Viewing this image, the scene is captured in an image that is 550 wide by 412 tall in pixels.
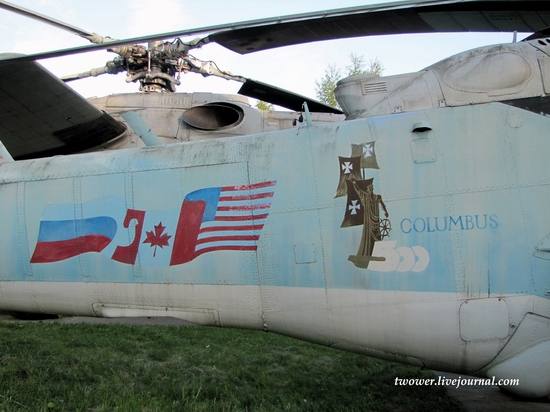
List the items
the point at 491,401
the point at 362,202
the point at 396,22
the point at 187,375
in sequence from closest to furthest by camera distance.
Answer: the point at 362,202
the point at 396,22
the point at 491,401
the point at 187,375

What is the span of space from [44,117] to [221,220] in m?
4.69

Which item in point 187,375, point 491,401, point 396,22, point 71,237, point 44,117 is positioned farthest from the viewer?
point 44,117

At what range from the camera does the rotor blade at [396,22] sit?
11.8 ft

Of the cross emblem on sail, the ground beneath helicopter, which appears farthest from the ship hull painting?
the ground beneath helicopter

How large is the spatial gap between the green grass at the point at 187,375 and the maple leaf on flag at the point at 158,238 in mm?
1475

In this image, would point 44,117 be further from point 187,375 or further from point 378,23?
point 378,23

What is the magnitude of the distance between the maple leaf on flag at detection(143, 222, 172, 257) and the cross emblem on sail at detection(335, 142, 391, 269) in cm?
148

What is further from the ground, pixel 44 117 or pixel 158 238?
pixel 44 117

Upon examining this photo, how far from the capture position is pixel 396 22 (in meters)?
3.86

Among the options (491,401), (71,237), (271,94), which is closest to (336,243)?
(71,237)

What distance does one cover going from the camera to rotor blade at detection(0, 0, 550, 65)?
359cm

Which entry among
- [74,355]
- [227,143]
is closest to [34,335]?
[74,355]

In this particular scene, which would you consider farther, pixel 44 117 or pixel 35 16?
pixel 44 117

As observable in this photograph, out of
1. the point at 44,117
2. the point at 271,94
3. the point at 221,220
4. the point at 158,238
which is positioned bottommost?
the point at 158,238
